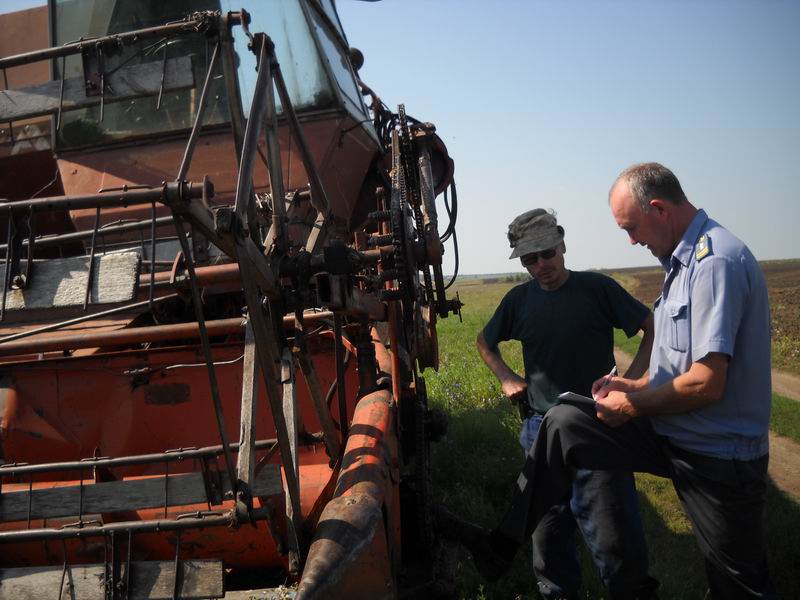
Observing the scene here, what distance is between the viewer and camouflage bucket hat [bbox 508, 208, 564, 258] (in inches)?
134

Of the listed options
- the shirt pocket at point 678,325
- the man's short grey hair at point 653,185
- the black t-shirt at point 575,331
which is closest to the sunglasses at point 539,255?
the black t-shirt at point 575,331

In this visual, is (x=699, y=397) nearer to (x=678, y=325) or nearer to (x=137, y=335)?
(x=678, y=325)

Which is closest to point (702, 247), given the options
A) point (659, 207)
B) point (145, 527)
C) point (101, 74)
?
point (659, 207)

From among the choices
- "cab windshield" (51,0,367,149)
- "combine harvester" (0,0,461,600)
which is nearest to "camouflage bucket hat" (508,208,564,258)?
"combine harvester" (0,0,461,600)

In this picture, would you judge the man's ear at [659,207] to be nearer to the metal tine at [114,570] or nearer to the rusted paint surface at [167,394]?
the metal tine at [114,570]

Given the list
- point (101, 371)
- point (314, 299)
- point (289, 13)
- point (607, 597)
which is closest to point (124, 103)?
point (289, 13)

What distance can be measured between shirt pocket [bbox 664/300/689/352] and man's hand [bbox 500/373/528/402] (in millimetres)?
1241

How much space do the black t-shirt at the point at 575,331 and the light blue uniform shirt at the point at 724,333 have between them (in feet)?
3.31

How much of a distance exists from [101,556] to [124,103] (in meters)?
2.84

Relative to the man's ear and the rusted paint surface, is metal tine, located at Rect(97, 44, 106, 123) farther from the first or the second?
the man's ear

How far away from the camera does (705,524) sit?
2.33 meters

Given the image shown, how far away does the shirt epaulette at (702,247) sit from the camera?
226 centimetres

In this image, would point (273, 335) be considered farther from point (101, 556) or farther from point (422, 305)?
point (422, 305)

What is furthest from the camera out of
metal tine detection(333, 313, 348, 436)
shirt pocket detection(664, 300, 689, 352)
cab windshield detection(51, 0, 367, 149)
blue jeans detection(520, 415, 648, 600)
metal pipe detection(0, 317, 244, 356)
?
cab windshield detection(51, 0, 367, 149)
